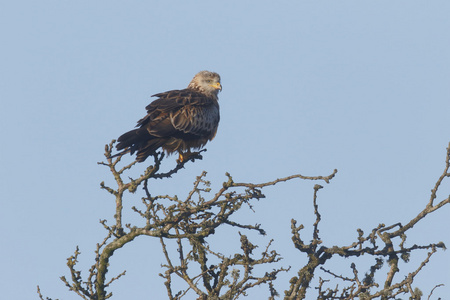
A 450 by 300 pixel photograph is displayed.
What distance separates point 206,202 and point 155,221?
614 millimetres

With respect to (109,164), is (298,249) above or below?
below

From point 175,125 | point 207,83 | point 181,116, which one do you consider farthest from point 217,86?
point 175,125

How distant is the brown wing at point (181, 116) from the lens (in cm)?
1038

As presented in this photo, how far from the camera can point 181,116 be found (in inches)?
430

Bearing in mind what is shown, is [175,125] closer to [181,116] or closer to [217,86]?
[181,116]

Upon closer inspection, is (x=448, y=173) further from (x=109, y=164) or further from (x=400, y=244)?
(x=109, y=164)

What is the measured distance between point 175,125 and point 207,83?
97.7 inches

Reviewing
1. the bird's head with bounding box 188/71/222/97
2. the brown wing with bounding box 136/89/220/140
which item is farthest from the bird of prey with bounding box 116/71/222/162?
the bird's head with bounding box 188/71/222/97

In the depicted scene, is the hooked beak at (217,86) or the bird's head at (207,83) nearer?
the hooked beak at (217,86)

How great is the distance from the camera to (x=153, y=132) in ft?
33.0

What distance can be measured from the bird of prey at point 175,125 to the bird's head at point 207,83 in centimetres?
14

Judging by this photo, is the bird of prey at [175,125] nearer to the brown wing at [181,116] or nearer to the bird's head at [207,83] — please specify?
the brown wing at [181,116]

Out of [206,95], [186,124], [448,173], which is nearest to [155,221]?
[448,173]

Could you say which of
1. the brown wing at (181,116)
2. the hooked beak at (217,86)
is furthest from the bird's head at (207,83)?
the brown wing at (181,116)
